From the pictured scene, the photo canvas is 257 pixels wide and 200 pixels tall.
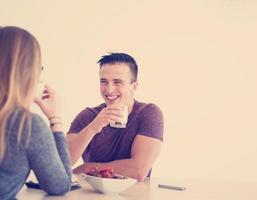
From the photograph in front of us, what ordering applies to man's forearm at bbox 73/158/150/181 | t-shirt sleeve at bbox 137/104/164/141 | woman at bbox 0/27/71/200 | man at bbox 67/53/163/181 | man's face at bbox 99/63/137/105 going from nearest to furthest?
woman at bbox 0/27/71/200
man's forearm at bbox 73/158/150/181
man at bbox 67/53/163/181
t-shirt sleeve at bbox 137/104/164/141
man's face at bbox 99/63/137/105

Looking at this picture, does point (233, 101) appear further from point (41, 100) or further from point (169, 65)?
point (41, 100)

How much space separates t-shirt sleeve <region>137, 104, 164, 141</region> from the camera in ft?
6.97

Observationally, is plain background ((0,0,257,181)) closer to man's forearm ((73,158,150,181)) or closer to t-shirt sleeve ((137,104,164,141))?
t-shirt sleeve ((137,104,164,141))

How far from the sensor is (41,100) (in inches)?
53.6

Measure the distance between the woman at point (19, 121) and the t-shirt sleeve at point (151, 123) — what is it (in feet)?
3.42

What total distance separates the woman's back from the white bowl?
24 cm

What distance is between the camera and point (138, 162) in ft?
6.28

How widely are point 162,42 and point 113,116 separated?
164cm

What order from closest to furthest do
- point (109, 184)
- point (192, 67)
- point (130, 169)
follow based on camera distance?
point (109, 184) < point (130, 169) < point (192, 67)

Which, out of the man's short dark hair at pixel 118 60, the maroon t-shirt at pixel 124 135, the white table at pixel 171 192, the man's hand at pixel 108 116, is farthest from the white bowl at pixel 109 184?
the man's short dark hair at pixel 118 60

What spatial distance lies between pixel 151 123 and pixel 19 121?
120cm

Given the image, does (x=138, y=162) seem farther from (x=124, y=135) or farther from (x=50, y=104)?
(x=50, y=104)

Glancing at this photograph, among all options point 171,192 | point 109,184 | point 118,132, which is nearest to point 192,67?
point 118,132

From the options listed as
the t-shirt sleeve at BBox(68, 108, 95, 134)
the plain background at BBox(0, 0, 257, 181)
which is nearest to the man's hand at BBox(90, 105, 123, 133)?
the t-shirt sleeve at BBox(68, 108, 95, 134)
